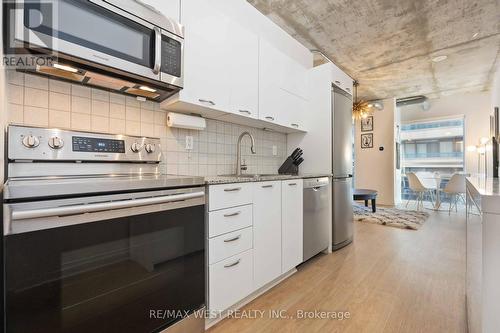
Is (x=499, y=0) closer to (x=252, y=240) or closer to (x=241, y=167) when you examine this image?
(x=241, y=167)

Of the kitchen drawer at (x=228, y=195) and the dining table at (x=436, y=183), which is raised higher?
the kitchen drawer at (x=228, y=195)

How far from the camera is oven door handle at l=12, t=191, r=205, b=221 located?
2.63 feet

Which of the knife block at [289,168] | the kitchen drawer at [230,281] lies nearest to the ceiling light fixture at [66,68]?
the kitchen drawer at [230,281]

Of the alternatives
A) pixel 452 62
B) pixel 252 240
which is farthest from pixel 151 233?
→ pixel 452 62

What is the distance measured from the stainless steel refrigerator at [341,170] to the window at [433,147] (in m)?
4.63

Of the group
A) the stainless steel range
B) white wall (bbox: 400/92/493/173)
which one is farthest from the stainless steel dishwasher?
white wall (bbox: 400/92/493/173)

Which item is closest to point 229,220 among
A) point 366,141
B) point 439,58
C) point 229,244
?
point 229,244

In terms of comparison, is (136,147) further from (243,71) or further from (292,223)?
(292,223)

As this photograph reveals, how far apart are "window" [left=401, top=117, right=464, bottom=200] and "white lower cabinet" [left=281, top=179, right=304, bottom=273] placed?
5702 millimetres

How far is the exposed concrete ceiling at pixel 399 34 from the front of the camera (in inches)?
99.3

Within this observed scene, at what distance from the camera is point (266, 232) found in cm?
182

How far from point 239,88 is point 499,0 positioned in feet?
9.65

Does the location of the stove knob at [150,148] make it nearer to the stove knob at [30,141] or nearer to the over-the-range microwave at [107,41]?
the over-the-range microwave at [107,41]

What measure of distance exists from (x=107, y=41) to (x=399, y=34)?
343 centimetres
